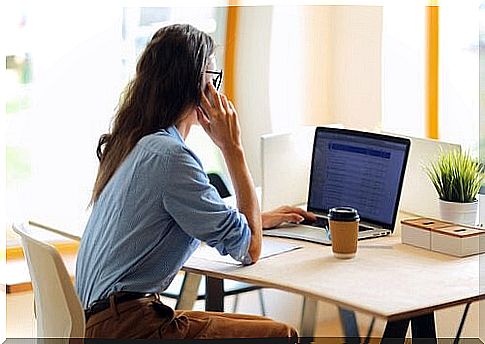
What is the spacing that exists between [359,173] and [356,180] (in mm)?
22

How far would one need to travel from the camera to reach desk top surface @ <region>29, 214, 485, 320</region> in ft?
7.29

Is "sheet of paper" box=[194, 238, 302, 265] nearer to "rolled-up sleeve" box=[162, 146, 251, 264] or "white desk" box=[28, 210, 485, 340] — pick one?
"white desk" box=[28, 210, 485, 340]

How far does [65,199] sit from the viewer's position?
4754mm

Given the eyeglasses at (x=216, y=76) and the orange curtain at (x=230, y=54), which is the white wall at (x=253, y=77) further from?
the eyeglasses at (x=216, y=76)

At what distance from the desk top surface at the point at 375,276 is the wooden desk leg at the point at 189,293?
1.93 feet

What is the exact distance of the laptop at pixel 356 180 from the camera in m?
2.83

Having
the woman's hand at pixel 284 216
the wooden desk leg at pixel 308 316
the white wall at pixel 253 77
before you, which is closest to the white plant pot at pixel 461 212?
the woman's hand at pixel 284 216

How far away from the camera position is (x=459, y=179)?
9.46 feet

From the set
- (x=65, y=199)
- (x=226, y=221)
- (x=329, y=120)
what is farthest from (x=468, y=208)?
(x=65, y=199)

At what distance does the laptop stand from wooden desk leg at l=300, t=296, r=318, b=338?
0.98 m

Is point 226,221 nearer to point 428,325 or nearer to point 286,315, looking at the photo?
point 428,325

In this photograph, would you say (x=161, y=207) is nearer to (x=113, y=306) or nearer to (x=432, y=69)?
(x=113, y=306)

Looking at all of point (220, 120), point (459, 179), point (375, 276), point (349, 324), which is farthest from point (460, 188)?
point (349, 324)

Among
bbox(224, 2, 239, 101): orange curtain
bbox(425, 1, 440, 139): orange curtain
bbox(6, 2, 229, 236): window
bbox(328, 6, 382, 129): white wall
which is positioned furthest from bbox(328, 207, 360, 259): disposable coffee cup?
bbox(224, 2, 239, 101): orange curtain
